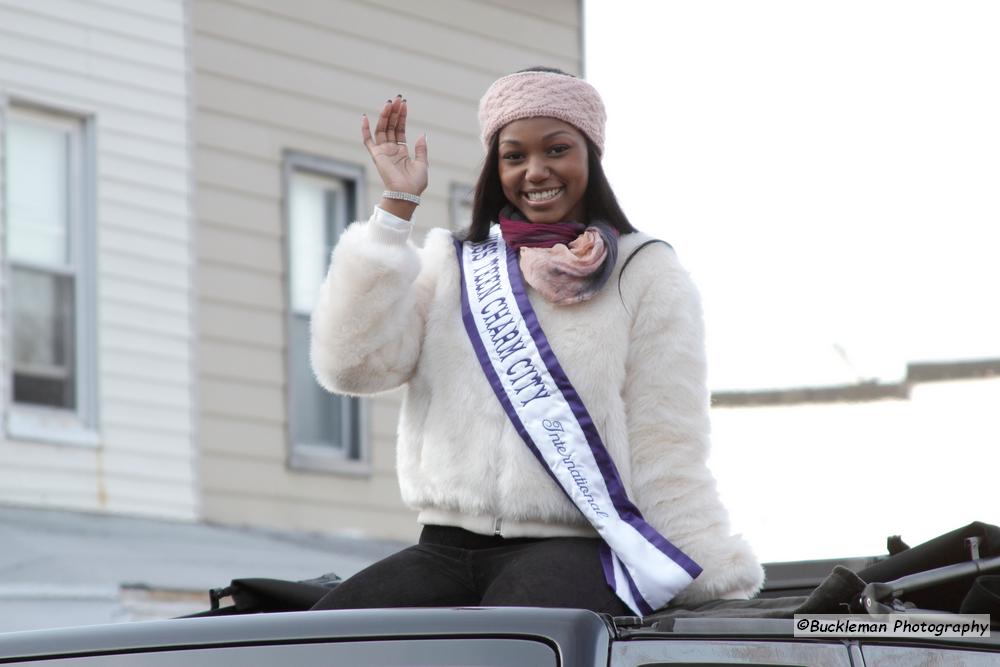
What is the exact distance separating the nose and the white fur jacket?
0.24 m

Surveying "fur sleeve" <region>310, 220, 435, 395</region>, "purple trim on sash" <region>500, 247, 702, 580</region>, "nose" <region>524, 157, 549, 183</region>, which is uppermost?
"nose" <region>524, 157, 549, 183</region>

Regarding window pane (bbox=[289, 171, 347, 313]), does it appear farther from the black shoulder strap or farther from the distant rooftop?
the black shoulder strap

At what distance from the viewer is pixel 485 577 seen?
400 centimetres

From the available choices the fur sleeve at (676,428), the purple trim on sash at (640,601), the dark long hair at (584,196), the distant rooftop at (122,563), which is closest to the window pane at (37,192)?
the distant rooftop at (122,563)

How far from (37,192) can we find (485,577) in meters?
8.35

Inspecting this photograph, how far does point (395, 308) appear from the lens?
166 inches

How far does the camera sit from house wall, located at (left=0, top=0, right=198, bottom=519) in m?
11.7

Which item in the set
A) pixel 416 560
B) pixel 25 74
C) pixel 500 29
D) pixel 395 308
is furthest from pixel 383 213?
pixel 500 29

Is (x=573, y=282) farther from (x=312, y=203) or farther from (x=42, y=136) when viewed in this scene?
(x=312, y=203)

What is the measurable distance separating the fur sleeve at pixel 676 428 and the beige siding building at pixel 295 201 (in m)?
8.50

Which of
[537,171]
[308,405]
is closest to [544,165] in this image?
[537,171]

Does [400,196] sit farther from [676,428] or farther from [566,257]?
[676,428]

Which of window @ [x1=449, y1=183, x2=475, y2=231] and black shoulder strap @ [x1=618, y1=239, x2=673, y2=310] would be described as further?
window @ [x1=449, y1=183, x2=475, y2=231]

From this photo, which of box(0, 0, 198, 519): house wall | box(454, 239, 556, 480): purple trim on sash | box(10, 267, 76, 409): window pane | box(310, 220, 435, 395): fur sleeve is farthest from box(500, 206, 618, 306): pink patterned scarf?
box(10, 267, 76, 409): window pane
